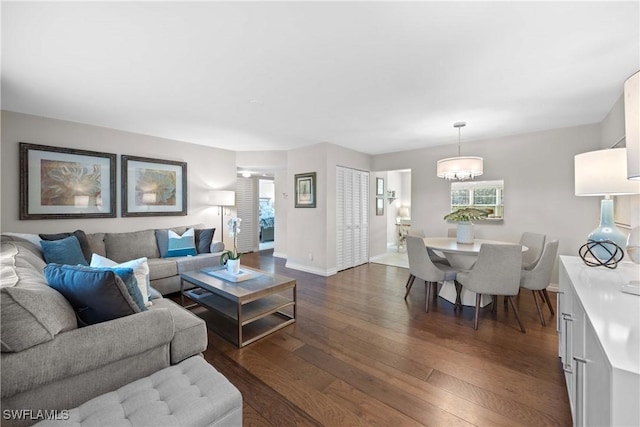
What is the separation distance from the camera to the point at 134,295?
1619mm

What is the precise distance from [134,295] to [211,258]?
7.68 ft

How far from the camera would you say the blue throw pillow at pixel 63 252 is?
2.79m

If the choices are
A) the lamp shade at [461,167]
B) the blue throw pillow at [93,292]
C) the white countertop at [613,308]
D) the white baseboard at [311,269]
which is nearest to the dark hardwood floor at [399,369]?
the white countertop at [613,308]

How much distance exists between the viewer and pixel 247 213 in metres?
6.81

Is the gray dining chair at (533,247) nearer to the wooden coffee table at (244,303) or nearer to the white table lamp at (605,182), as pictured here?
the white table lamp at (605,182)

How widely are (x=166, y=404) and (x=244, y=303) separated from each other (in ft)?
4.44

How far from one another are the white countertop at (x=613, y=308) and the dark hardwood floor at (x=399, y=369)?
2.81ft

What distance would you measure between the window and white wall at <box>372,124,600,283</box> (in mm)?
95

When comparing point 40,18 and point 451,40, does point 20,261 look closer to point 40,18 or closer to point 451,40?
point 40,18

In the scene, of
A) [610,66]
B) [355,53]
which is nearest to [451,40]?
[355,53]

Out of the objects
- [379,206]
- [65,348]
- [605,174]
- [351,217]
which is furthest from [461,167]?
[65,348]

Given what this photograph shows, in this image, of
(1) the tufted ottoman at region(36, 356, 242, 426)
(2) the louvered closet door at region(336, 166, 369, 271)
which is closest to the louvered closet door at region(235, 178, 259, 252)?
(2) the louvered closet door at region(336, 166, 369, 271)

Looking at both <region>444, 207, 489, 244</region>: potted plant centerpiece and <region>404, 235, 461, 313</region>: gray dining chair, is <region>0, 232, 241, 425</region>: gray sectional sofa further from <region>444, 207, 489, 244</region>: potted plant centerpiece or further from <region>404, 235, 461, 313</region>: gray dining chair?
<region>444, 207, 489, 244</region>: potted plant centerpiece
